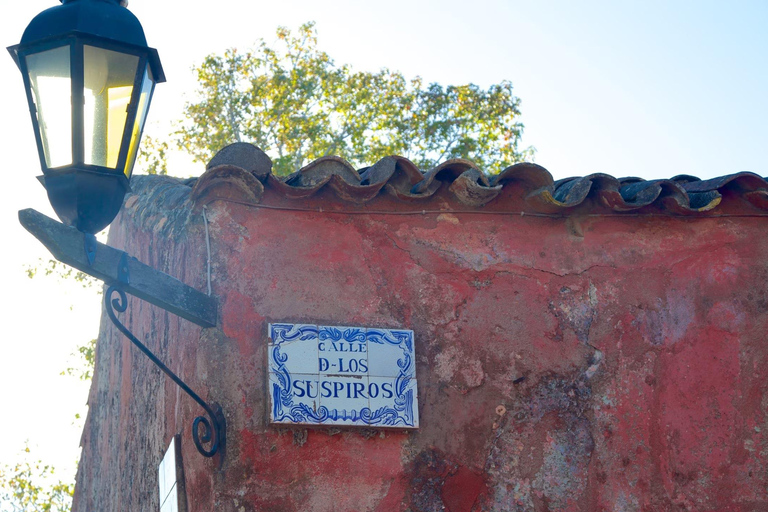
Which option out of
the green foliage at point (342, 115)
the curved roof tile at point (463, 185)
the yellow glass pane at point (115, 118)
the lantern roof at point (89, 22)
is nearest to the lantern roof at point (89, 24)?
the lantern roof at point (89, 22)

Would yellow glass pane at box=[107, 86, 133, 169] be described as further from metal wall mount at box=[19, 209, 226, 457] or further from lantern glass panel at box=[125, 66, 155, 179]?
metal wall mount at box=[19, 209, 226, 457]

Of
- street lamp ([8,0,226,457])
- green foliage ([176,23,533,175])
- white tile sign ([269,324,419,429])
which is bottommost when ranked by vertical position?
white tile sign ([269,324,419,429])

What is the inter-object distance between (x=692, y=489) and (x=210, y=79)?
1041 centimetres

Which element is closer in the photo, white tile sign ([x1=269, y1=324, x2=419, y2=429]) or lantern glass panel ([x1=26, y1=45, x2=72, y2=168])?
lantern glass panel ([x1=26, y1=45, x2=72, y2=168])

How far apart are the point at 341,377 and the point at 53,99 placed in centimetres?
165

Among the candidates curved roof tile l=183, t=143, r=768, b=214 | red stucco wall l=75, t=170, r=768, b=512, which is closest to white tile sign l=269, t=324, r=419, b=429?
red stucco wall l=75, t=170, r=768, b=512

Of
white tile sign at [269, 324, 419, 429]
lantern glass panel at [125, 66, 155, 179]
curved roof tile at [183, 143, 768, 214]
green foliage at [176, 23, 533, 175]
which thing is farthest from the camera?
green foliage at [176, 23, 533, 175]

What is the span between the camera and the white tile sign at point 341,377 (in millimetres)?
3895

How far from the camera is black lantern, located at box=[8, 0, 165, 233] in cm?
298

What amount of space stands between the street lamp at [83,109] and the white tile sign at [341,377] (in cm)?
97

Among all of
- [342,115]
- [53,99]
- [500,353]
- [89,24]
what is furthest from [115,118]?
[342,115]

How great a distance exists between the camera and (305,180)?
A: 14.0 feet

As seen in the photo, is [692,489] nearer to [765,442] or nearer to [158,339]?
[765,442]

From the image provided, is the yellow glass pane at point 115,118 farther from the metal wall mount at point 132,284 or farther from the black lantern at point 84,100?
the metal wall mount at point 132,284
